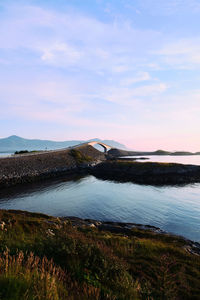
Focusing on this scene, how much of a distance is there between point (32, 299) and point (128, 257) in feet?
26.3

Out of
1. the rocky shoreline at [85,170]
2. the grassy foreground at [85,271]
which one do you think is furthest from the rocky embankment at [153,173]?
the grassy foreground at [85,271]

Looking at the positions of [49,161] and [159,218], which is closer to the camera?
[159,218]

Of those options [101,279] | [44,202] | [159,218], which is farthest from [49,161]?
[101,279]

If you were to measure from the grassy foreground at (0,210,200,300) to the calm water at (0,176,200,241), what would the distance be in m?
14.3

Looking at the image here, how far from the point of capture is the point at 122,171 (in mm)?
76312

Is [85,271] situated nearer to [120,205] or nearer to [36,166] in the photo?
[120,205]

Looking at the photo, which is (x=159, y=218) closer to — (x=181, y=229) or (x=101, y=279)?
(x=181, y=229)

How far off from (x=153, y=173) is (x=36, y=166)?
45011 mm

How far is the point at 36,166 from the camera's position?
66750 mm

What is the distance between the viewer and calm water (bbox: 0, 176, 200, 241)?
88.1 ft

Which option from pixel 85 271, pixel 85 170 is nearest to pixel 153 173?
pixel 85 170

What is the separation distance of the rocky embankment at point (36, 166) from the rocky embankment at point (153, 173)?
44.5ft

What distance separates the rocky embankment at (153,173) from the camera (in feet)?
203

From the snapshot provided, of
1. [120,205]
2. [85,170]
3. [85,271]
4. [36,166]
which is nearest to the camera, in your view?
[85,271]
